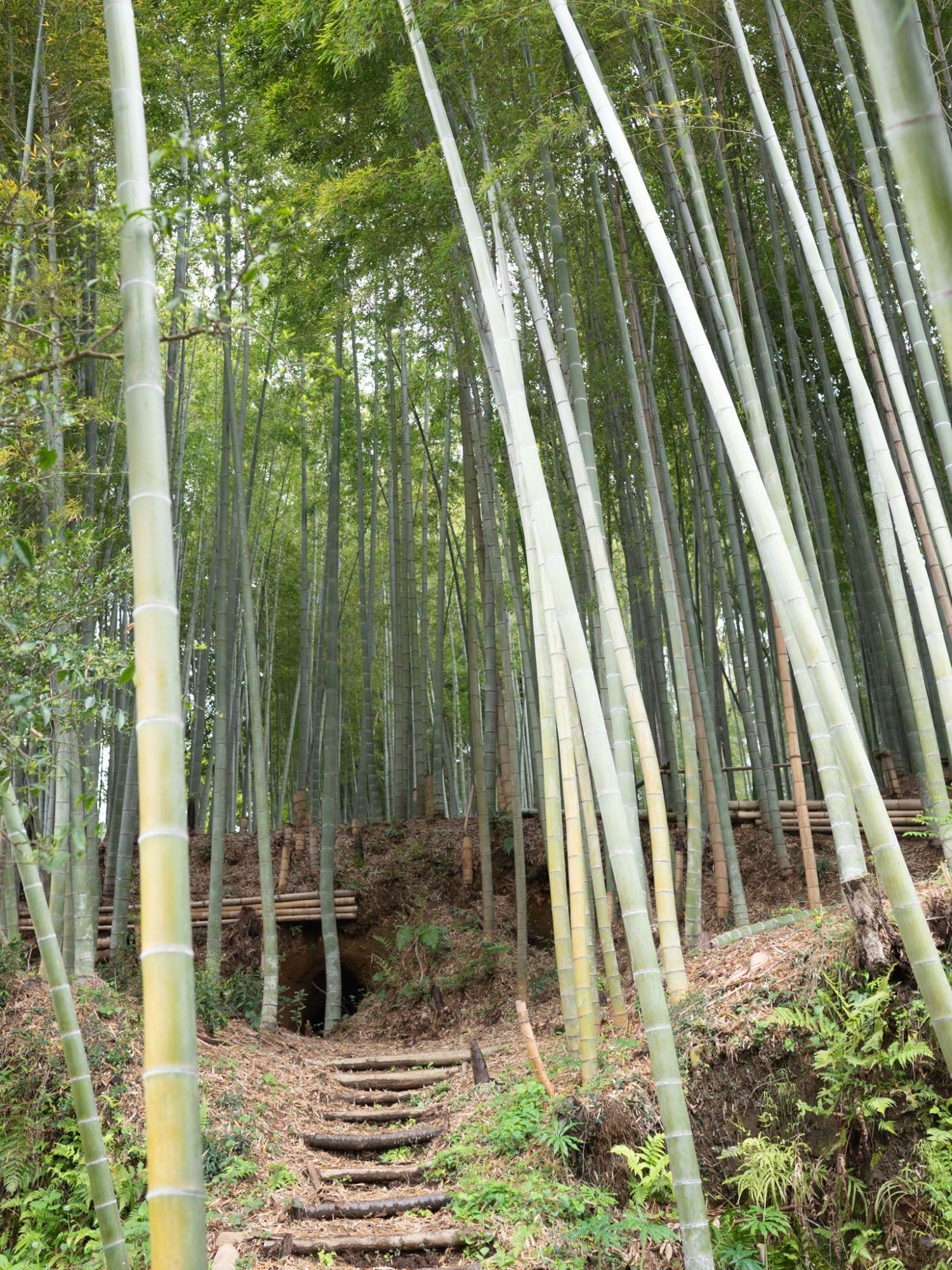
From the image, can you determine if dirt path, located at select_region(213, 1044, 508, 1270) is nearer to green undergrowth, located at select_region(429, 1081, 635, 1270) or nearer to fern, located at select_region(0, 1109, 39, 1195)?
green undergrowth, located at select_region(429, 1081, 635, 1270)

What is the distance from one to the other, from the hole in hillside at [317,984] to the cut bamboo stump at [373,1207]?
3382 millimetres

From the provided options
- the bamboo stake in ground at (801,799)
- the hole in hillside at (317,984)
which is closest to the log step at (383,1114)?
the bamboo stake in ground at (801,799)

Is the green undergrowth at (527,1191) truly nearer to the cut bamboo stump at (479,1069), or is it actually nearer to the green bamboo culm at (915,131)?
the cut bamboo stump at (479,1069)

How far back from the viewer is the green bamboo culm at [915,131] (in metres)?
0.94

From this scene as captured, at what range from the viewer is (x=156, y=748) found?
1.47m

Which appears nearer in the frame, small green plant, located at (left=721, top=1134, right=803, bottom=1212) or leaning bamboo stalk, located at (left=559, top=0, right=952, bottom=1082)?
leaning bamboo stalk, located at (left=559, top=0, right=952, bottom=1082)

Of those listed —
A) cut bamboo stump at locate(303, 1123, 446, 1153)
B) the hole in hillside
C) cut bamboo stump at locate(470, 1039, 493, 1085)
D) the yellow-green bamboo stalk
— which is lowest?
cut bamboo stump at locate(303, 1123, 446, 1153)

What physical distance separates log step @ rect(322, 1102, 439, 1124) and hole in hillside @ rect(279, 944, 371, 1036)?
2.32m

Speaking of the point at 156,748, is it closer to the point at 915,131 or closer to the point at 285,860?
the point at 915,131

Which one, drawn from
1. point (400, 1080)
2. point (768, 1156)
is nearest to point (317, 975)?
point (400, 1080)

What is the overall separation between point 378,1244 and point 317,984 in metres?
4.29

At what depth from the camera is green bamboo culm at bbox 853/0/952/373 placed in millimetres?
939

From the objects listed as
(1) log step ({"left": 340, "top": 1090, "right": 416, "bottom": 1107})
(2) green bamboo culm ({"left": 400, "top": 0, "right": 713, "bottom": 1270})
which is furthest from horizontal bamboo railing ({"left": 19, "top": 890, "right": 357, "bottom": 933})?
(2) green bamboo culm ({"left": 400, "top": 0, "right": 713, "bottom": 1270})

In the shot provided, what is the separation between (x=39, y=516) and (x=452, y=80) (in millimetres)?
3069
